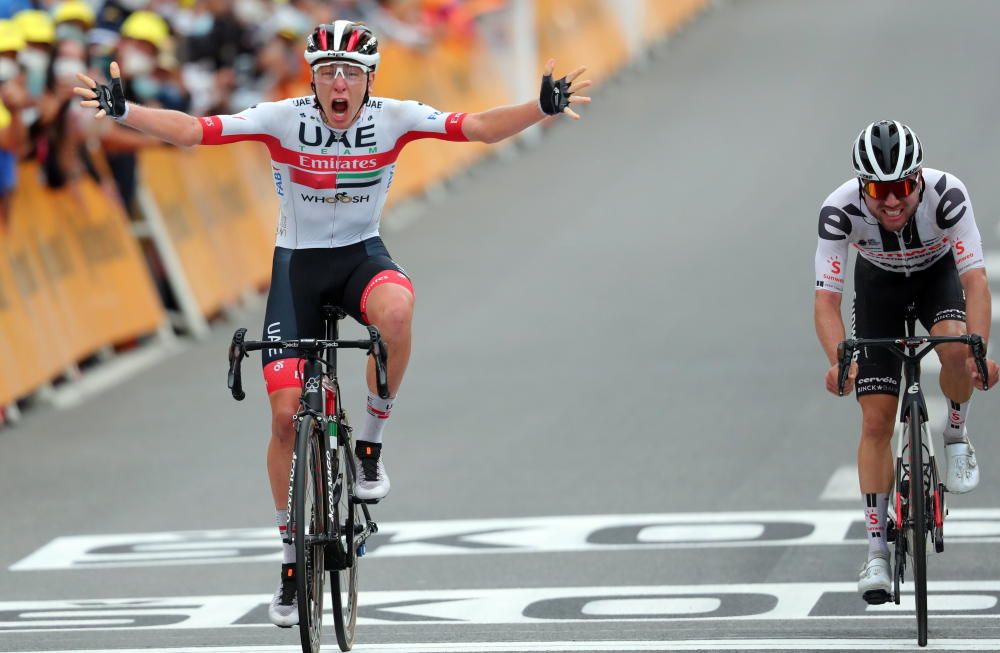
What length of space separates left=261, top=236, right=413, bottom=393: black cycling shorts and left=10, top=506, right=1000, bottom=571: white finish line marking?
250 centimetres

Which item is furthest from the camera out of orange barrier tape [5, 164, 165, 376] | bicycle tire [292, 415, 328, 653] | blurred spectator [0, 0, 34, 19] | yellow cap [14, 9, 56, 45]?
blurred spectator [0, 0, 34, 19]

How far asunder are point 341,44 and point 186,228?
920 cm

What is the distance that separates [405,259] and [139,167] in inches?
150

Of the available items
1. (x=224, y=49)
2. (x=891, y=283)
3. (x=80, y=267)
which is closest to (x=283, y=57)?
(x=224, y=49)

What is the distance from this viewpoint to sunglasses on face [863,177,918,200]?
7766 mm

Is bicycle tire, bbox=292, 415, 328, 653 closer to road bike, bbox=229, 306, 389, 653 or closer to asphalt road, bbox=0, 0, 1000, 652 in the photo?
road bike, bbox=229, 306, 389, 653

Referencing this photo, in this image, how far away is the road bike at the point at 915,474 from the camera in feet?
25.2

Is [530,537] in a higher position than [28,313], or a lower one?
lower

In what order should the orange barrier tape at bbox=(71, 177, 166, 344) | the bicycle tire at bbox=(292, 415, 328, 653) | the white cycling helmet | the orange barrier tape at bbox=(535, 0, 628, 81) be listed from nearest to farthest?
the bicycle tire at bbox=(292, 415, 328, 653) < the white cycling helmet < the orange barrier tape at bbox=(71, 177, 166, 344) < the orange barrier tape at bbox=(535, 0, 628, 81)

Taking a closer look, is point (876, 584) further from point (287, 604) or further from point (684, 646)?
point (287, 604)

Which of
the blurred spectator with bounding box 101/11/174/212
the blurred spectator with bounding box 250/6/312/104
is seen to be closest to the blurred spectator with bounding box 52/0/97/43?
the blurred spectator with bounding box 101/11/174/212

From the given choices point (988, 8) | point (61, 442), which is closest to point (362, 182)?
point (61, 442)

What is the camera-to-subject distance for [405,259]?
1945 cm

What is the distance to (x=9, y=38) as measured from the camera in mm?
13008
